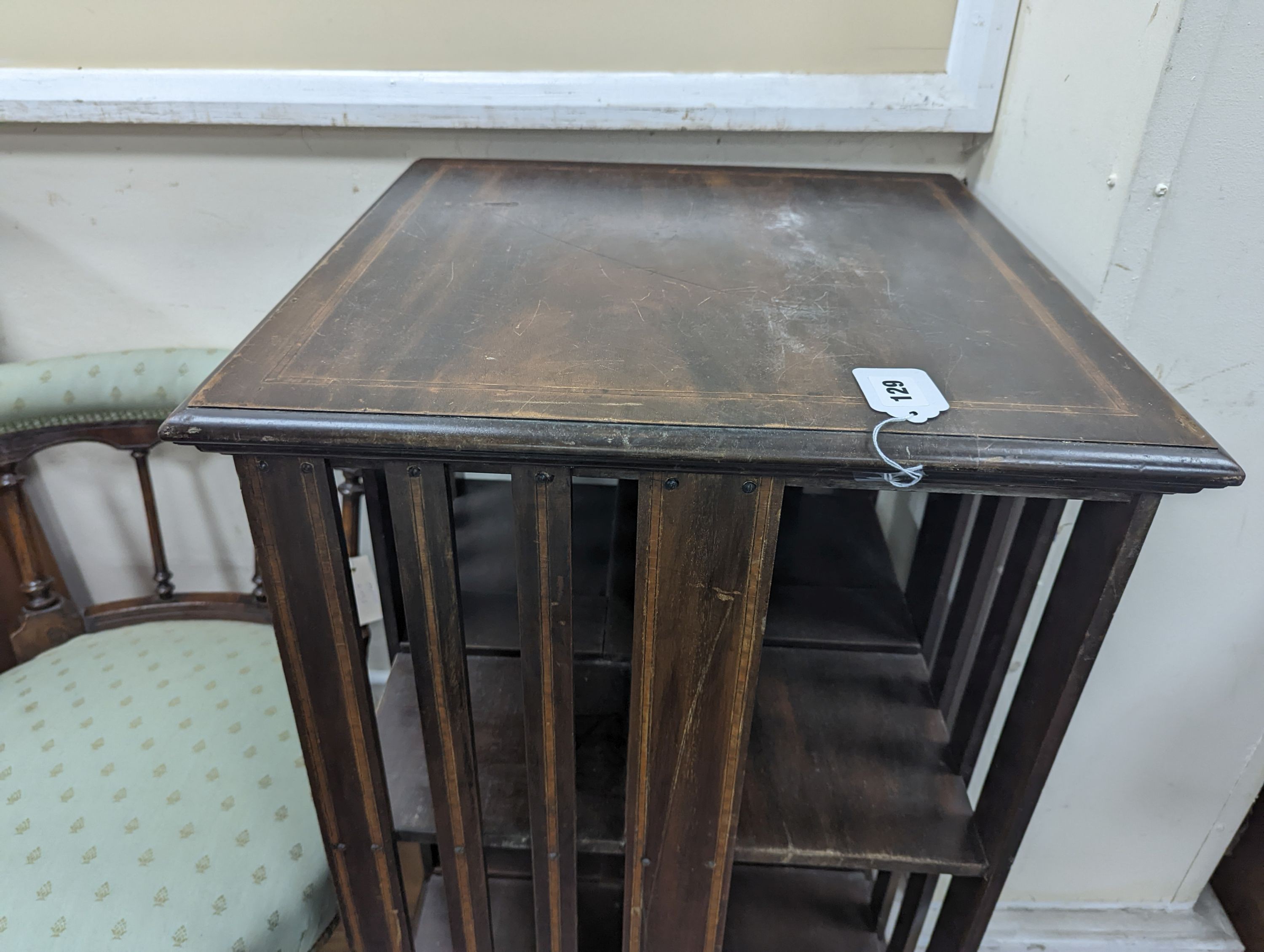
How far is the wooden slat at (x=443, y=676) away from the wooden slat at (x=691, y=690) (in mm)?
132

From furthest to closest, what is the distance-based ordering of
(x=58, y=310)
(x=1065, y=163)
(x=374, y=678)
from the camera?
(x=374, y=678) → (x=58, y=310) → (x=1065, y=163)

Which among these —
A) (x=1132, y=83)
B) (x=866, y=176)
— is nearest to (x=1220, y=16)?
(x=1132, y=83)

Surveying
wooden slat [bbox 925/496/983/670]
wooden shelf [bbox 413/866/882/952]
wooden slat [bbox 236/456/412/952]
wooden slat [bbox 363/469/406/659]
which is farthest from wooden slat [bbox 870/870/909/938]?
wooden slat [bbox 363/469/406/659]

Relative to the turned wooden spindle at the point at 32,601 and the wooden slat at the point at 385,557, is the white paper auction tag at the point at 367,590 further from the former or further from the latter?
the turned wooden spindle at the point at 32,601

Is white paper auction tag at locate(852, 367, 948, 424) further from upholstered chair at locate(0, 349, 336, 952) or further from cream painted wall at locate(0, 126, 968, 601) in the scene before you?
upholstered chair at locate(0, 349, 336, 952)

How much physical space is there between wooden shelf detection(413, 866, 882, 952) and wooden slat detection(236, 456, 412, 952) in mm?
177

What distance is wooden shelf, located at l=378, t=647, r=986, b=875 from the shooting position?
2.33 ft

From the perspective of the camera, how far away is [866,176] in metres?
1.00

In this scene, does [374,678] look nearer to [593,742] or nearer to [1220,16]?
[593,742]

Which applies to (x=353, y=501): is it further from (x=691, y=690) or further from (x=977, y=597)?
(x=977, y=597)

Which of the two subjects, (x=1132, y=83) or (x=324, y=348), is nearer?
(x=324, y=348)

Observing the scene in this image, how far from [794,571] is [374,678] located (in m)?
0.99

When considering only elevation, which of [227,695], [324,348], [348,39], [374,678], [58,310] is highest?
[348,39]

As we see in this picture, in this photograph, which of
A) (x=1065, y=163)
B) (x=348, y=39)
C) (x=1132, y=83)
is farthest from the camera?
(x=348, y=39)
